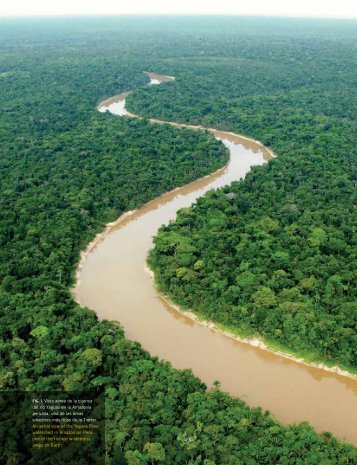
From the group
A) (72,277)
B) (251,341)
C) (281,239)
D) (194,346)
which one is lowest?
(194,346)

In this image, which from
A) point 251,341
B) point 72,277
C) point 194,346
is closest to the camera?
point 251,341

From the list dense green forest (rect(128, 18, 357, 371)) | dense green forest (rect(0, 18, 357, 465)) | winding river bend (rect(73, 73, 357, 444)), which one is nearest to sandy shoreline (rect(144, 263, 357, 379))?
winding river bend (rect(73, 73, 357, 444))

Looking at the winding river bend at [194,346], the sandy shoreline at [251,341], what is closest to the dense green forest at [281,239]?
the sandy shoreline at [251,341]

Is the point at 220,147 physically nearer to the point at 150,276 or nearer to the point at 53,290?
the point at 150,276

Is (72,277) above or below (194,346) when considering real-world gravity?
above

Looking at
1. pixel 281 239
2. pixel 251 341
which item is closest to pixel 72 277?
pixel 251 341

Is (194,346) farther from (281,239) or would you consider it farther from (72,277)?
(281,239)
